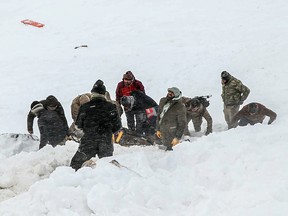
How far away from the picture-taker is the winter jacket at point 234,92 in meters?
10.3

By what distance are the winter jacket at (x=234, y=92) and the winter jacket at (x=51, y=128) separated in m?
4.17

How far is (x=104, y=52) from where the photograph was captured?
17719mm

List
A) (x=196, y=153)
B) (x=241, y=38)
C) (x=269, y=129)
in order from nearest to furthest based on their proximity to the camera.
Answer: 1. (x=196, y=153)
2. (x=269, y=129)
3. (x=241, y=38)

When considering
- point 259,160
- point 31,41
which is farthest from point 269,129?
point 31,41

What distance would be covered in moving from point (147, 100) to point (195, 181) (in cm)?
420

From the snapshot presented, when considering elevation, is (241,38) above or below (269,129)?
above

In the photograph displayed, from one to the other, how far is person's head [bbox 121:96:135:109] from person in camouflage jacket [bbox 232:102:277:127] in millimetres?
2443

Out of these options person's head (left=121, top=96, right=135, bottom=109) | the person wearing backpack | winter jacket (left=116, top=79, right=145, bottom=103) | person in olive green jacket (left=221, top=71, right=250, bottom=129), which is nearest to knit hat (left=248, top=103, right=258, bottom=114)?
person in olive green jacket (left=221, top=71, right=250, bottom=129)

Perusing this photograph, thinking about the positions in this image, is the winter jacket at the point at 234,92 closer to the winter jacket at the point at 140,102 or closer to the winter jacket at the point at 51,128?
the winter jacket at the point at 140,102

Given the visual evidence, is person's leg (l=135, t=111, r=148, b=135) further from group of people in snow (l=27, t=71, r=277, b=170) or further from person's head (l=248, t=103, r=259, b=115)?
person's head (l=248, t=103, r=259, b=115)

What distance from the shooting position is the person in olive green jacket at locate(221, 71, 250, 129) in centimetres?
1032

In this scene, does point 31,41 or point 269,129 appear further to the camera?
point 31,41

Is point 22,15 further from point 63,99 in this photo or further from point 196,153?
point 196,153

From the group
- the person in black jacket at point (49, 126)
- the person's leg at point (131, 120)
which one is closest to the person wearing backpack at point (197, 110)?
the person's leg at point (131, 120)
